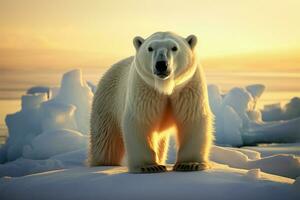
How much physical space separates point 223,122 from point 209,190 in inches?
619

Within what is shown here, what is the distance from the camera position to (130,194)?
16.7 ft

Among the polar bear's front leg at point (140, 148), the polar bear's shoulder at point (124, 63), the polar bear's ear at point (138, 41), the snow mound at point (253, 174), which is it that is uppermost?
the polar bear's ear at point (138, 41)

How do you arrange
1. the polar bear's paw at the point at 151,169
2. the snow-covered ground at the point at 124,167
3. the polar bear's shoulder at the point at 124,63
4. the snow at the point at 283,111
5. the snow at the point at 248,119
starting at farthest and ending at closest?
the snow at the point at 283,111, the snow at the point at 248,119, the polar bear's shoulder at the point at 124,63, the polar bear's paw at the point at 151,169, the snow-covered ground at the point at 124,167

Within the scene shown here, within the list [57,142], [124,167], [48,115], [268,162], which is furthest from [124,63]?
[48,115]

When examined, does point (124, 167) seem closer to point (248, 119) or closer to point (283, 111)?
point (248, 119)

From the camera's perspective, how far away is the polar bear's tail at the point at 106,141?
705 cm

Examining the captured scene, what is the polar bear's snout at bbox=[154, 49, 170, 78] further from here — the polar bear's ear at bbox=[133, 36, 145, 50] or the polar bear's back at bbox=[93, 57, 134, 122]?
the polar bear's back at bbox=[93, 57, 134, 122]

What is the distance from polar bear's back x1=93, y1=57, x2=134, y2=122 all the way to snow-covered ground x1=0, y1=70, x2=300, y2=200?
89 centimetres

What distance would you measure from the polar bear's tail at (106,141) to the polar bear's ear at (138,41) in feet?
4.73

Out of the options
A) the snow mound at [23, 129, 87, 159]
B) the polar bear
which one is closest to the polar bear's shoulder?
the polar bear

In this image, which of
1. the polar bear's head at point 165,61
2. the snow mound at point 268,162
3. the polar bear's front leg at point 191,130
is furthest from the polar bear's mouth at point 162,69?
the snow mound at point 268,162

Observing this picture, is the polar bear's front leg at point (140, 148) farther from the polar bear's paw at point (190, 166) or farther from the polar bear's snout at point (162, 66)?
the polar bear's snout at point (162, 66)

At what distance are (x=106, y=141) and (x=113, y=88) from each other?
2.55ft

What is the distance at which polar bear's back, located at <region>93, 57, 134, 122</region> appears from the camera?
6852mm
